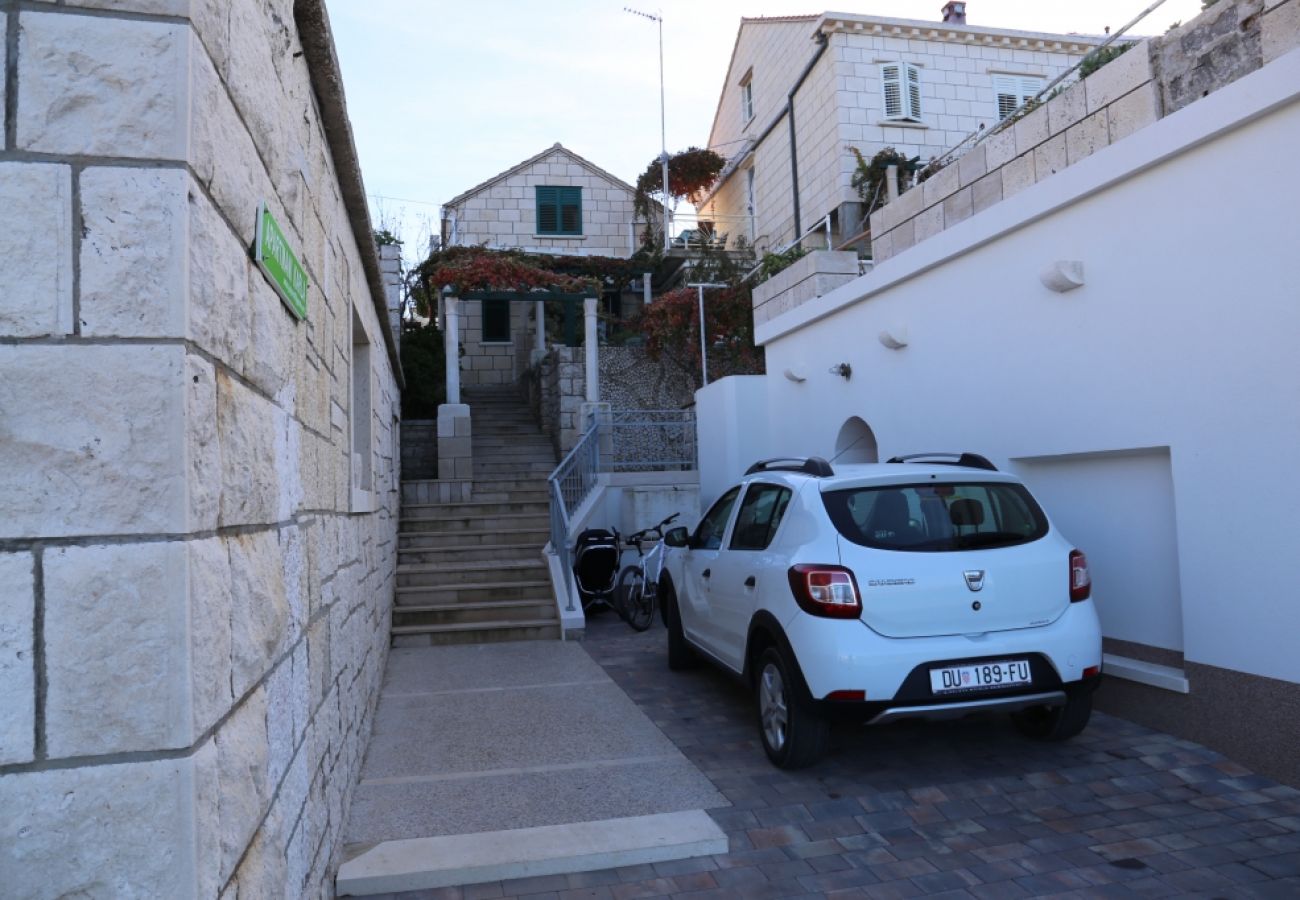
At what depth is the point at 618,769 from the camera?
4.92m

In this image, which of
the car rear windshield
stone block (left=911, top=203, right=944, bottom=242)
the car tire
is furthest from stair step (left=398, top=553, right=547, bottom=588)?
the car tire

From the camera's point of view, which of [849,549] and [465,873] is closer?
[465,873]

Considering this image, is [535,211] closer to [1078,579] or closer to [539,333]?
[539,333]

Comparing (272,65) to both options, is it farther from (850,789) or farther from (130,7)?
(850,789)

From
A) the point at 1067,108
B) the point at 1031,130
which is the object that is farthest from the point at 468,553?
the point at 1067,108

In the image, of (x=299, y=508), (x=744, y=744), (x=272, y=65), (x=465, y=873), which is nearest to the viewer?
(x=272, y=65)

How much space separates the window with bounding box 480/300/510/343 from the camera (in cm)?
1917

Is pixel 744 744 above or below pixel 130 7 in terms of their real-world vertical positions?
below

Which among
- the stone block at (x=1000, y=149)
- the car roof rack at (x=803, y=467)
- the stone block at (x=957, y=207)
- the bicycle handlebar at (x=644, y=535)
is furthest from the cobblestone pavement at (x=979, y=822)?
the bicycle handlebar at (x=644, y=535)

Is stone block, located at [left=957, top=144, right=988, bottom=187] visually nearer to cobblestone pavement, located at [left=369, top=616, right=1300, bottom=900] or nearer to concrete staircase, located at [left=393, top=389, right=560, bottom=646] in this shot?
cobblestone pavement, located at [left=369, top=616, right=1300, bottom=900]

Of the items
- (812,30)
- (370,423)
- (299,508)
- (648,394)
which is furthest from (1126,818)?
(812,30)

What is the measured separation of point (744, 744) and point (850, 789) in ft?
2.99

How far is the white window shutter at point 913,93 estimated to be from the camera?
15.2 m

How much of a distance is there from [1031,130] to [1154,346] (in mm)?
1965
